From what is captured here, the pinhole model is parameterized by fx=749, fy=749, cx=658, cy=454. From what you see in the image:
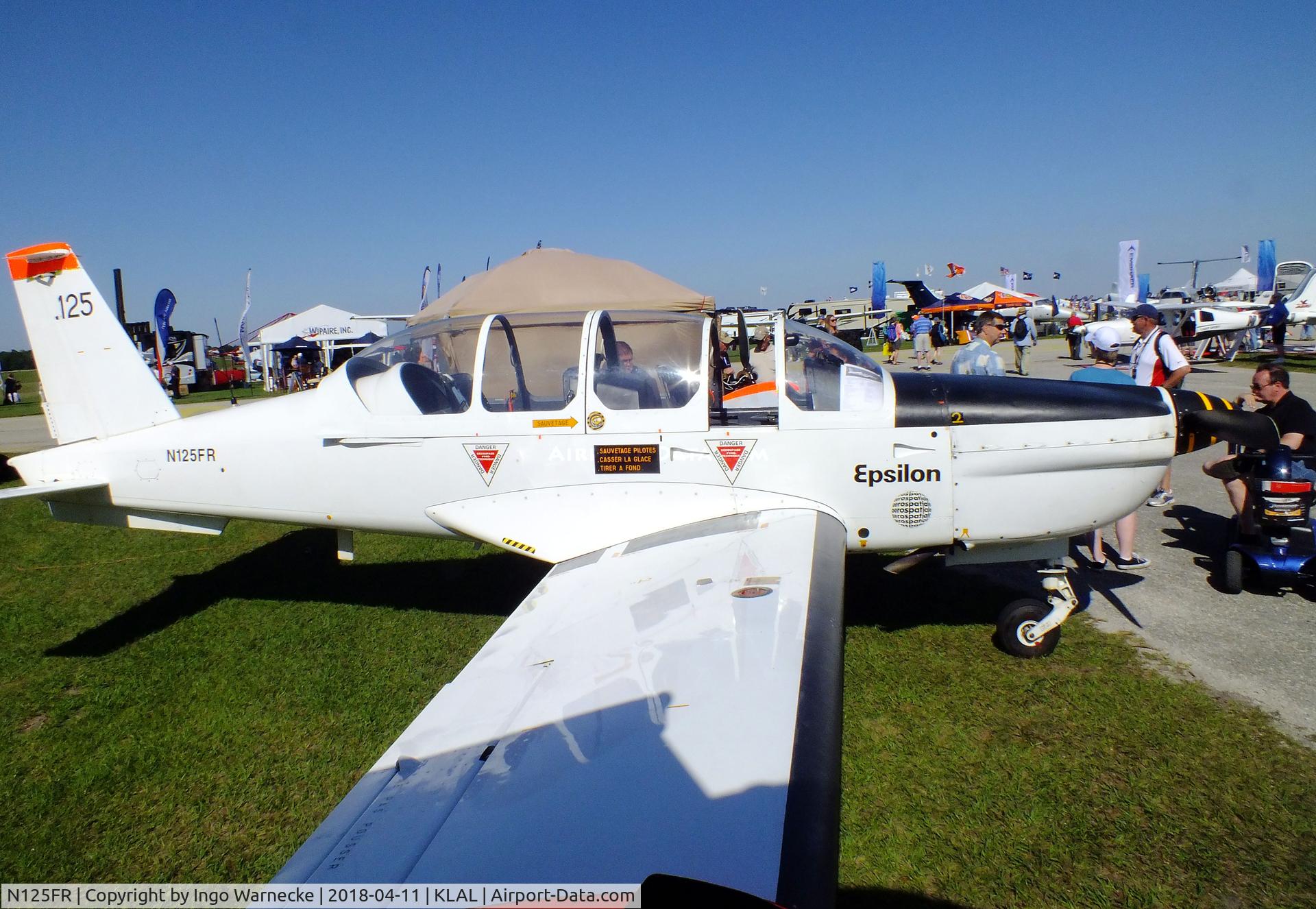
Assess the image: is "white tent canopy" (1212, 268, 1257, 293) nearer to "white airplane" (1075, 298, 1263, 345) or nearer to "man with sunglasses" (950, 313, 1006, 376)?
"white airplane" (1075, 298, 1263, 345)

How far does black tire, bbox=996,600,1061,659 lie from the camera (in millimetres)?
4277

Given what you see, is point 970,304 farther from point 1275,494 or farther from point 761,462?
point 761,462

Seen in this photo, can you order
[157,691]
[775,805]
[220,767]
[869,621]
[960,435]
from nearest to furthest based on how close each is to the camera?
[775,805] < [220,767] < [960,435] < [157,691] < [869,621]

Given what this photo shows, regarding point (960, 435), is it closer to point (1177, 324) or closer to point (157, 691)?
point (157, 691)

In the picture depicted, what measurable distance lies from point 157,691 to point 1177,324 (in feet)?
85.5

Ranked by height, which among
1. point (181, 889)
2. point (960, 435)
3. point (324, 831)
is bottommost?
point (181, 889)

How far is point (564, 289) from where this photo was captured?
39.1 ft

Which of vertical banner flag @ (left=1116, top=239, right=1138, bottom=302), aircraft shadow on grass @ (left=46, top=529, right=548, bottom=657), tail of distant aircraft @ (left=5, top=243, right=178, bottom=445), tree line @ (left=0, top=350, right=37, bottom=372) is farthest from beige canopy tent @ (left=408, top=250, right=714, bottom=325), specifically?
tree line @ (left=0, top=350, right=37, bottom=372)

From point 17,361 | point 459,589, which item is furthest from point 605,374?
point 17,361

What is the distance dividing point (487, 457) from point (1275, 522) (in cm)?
501

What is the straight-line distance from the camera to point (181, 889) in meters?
2.87

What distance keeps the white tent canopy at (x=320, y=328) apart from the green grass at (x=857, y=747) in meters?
25.8

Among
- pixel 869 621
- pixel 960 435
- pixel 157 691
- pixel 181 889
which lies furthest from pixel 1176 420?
pixel 157 691

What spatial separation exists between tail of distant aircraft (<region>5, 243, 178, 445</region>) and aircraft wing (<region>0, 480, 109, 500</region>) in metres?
0.37
